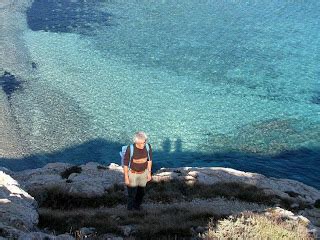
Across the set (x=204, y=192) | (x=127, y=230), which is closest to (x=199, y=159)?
(x=204, y=192)

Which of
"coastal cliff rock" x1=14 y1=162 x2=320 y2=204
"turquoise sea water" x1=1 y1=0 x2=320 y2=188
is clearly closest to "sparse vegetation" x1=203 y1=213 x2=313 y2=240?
"coastal cliff rock" x1=14 y1=162 x2=320 y2=204

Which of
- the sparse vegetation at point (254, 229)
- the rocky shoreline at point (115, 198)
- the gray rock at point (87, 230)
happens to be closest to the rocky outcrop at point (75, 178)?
the rocky shoreline at point (115, 198)

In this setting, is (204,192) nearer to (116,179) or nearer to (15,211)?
(116,179)

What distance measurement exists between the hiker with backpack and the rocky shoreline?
1154mm

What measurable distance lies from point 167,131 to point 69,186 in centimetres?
1591

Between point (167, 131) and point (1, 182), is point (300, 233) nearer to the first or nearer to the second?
point (1, 182)

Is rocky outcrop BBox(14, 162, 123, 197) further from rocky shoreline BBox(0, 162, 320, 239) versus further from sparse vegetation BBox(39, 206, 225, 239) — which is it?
sparse vegetation BBox(39, 206, 225, 239)

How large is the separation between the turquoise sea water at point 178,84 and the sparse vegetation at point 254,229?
60.3 feet

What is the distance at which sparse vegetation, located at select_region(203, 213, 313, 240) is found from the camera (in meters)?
12.7

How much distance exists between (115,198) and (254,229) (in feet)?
29.5

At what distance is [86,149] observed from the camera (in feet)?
112

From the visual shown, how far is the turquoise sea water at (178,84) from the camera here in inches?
1353

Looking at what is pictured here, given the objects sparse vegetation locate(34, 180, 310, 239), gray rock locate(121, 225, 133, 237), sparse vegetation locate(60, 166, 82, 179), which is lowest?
sparse vegetation locate(60, 166, 82, 179)

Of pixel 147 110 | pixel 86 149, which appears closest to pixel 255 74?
pixel 147 110
